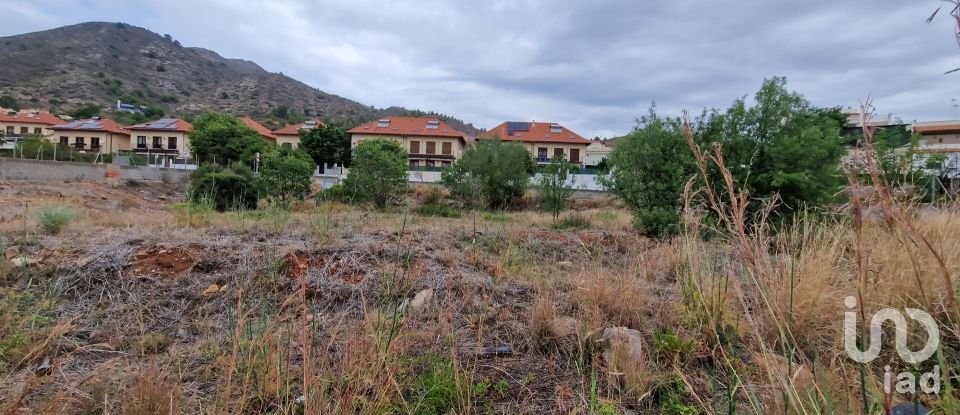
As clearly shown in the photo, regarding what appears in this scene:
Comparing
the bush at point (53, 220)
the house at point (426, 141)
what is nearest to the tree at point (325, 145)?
the house at point (426, 141)

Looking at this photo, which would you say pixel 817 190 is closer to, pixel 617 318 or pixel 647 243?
pixel 647 243

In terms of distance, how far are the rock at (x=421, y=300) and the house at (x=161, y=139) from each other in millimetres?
49449

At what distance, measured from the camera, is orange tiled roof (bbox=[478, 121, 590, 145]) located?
3966cm

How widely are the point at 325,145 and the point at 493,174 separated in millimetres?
25859

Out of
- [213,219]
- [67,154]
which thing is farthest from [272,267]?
[67,154]

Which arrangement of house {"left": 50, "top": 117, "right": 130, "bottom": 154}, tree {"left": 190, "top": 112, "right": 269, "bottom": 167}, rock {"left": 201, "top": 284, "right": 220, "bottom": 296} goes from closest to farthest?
rock {"left": 201, "top": 284, "right": 220, "bottom": 296}, tree {"left": 190, "top": 112, "right": 269, "bottom": 167}, house {"left": 50, "top": 117, "right": 130, "bottom": 154}

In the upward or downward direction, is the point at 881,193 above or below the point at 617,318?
above

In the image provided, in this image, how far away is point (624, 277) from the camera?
9.62 feet

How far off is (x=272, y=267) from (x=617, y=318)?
2456 mm

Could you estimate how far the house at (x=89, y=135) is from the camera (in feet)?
137

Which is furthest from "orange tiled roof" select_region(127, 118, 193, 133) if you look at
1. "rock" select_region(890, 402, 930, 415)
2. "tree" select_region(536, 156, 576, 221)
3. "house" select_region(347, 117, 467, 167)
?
"rock" select_region(890, 402, 930, 415)

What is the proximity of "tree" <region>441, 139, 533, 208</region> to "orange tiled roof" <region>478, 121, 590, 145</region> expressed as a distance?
69.2 feet

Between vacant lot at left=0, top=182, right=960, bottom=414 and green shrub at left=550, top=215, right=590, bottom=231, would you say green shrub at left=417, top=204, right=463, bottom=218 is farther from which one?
vacant lot at left=0, top=182, right=960, bottom=414

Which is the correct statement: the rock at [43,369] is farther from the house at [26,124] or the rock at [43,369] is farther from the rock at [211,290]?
the house at [26,124]
